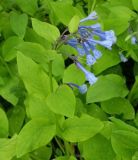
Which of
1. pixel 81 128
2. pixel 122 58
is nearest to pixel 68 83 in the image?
pixel 81 128

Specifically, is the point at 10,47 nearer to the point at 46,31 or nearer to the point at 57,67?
the point at 57,67

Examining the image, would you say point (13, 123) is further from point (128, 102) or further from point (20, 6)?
point (20, 6)

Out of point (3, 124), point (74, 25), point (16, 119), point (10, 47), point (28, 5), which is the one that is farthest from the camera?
point (28, 5)

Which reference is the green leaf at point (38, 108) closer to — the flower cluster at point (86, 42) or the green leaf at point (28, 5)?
the flower cluster at point (86, 42)

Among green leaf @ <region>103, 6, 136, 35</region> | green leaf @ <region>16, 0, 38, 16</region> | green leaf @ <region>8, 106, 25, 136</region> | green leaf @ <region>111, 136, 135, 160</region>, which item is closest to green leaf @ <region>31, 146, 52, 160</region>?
green leaf @ <region>8, 106, 25, 136</region>

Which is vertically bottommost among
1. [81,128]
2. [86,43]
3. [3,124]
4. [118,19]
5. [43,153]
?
[43,153]

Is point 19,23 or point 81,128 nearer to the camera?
point 81,128
